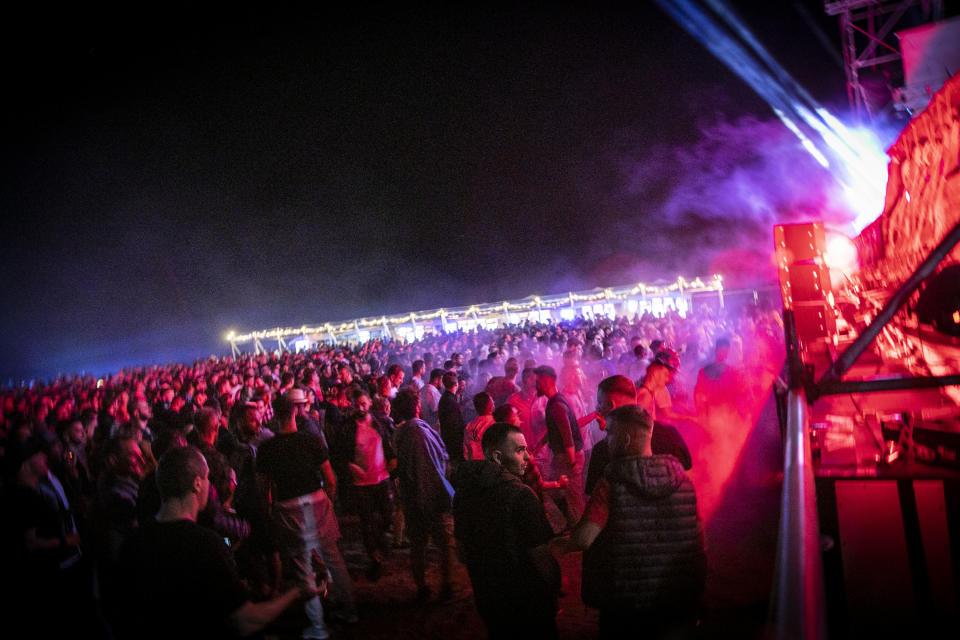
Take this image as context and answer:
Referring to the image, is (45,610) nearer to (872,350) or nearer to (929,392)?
(929,392)

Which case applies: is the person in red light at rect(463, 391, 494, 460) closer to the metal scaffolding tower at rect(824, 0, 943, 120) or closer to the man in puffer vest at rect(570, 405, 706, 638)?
the man in puffer vest at rect(570, 405, 706, 638)

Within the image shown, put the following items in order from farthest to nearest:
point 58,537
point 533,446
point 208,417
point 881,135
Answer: point 881,135, point 533,446, point 208,417, point 58,537

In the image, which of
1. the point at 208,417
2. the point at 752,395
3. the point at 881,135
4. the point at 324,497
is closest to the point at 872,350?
the point at 752,395

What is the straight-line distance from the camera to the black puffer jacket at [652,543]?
8.16 ft

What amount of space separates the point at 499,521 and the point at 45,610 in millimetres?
3086

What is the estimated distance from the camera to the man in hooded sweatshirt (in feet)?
8.95

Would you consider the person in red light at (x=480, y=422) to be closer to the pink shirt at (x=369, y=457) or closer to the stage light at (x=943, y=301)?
the pink shirt at (x=369, y=457)

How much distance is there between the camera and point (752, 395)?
712cm

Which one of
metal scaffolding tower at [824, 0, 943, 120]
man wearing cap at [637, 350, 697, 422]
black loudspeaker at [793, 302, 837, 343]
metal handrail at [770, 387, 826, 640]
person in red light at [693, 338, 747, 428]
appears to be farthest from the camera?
metal scaffolding tower at [824, 0, 943, 120]

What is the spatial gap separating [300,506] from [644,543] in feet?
9.02

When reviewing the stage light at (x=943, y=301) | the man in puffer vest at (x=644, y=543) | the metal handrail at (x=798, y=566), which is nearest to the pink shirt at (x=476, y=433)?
the man in puffer vest at (x=644, y=543)

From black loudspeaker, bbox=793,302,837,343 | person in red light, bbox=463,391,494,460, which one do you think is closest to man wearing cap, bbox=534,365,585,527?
person in red light, bbox=463,391,494,460

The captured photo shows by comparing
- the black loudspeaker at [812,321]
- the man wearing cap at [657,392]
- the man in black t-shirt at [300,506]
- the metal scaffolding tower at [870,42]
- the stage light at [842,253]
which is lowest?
the man in black t-shirt at [300,506]

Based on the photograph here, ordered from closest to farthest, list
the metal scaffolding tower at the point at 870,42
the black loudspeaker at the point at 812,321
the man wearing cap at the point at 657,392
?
the black loudspeaker at the point at 812,321, the man wearing cap at the point at 657,392, the metal scaffolding tower at the point at 870,42
